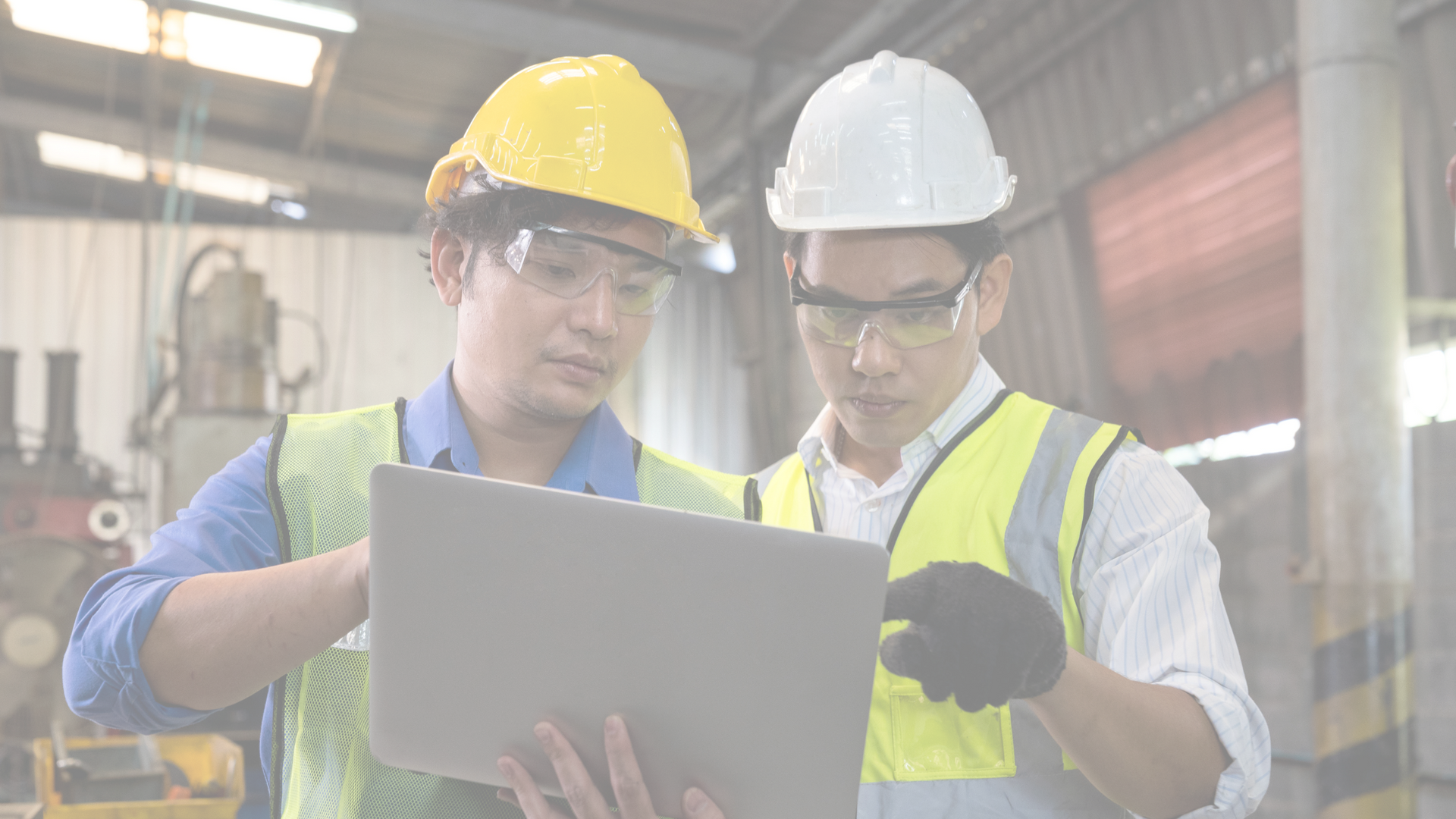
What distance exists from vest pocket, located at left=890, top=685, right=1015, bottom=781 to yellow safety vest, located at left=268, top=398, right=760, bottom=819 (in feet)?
1.84

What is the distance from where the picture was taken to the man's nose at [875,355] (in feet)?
5.60

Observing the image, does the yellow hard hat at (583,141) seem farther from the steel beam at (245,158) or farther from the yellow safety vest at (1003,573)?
the steel beam at (245,158)

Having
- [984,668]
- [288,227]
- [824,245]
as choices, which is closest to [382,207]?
[288,227]

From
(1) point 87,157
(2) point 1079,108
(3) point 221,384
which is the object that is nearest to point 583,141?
(2) point 1079,108

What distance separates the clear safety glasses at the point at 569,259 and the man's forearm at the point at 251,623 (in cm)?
51

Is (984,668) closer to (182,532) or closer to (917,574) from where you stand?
(917,574)

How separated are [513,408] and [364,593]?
0.48 meters

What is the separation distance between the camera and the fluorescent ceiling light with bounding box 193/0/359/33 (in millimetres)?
6500

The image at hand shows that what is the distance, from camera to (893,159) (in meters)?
1.79

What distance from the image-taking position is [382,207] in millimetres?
10969

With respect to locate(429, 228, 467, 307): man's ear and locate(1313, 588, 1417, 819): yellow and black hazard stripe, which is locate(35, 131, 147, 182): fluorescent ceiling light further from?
locate(1313, 588, 1417, 819): yellow and black hazard stripe

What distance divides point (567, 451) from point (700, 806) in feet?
2.16

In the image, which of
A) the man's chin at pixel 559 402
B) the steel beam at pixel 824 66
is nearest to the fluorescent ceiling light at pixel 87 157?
the steel beam at pixel 824 66

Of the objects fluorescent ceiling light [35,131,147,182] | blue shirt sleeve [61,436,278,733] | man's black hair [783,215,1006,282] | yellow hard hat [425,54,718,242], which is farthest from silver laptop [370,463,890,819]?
fluorescent ceiling light [35,131,147,182]
